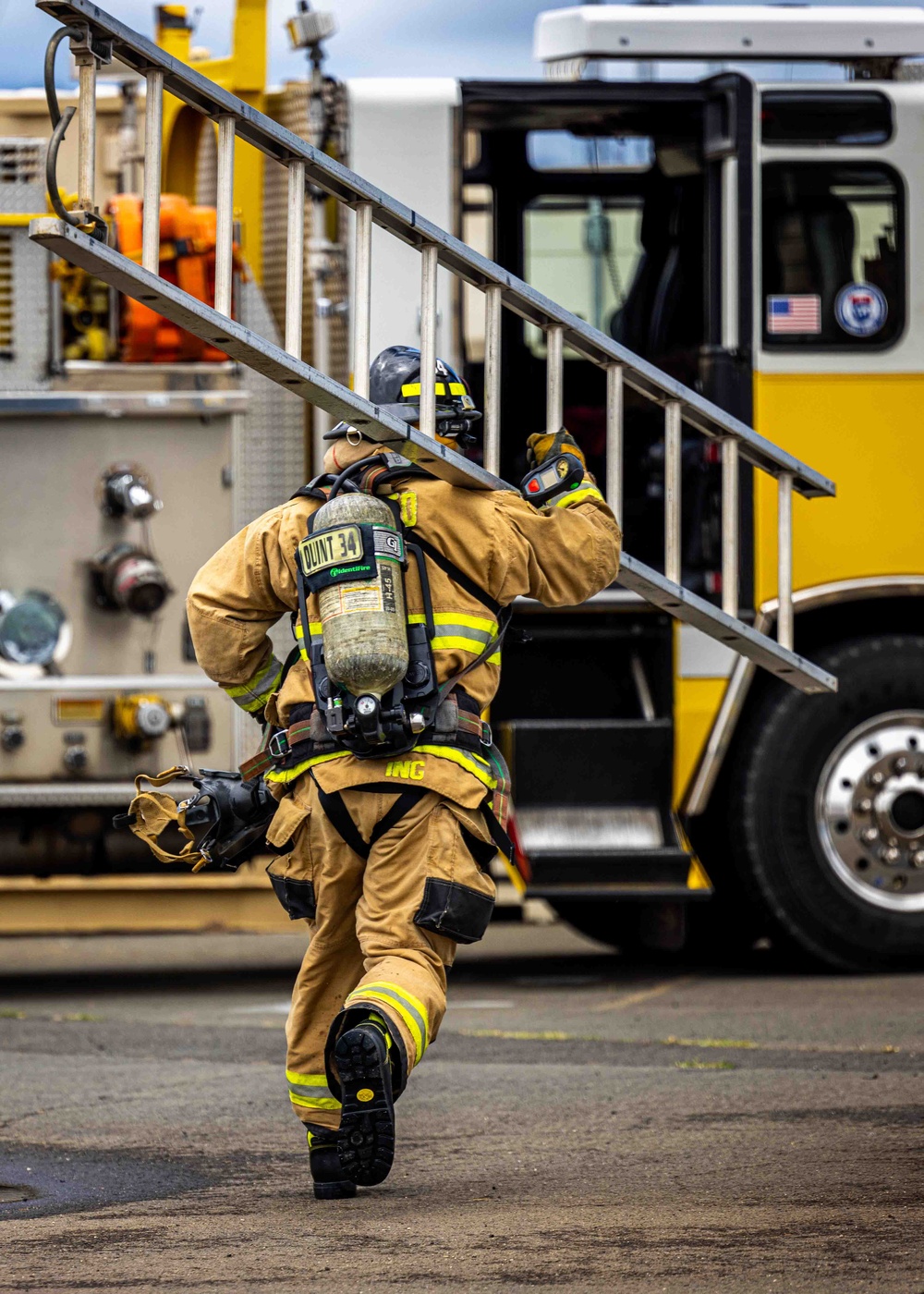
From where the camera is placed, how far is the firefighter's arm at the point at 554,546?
4.30 m

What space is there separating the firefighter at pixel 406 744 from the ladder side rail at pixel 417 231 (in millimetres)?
301

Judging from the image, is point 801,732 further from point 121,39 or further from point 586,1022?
point 121,39

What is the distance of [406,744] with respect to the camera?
13.7ft

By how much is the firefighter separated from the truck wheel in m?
3.11

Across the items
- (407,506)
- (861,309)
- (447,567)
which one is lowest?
(447,567)

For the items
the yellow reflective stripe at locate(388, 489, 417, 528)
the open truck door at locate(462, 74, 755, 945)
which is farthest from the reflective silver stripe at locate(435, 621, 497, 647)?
the open truck door at locate(462, 74, 755, 945)

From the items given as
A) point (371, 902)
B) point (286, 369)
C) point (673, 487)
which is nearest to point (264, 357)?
point (286, 369)

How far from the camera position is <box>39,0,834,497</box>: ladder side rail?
4270 millimetres

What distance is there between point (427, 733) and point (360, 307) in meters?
0.96

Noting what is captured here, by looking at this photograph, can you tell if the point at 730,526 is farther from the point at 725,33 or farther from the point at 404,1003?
the point at 725,33

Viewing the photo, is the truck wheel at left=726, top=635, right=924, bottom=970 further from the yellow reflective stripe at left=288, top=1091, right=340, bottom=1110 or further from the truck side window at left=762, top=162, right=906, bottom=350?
the yellow reflective stripe at left=288, top=1091, right=340, bottom=1110

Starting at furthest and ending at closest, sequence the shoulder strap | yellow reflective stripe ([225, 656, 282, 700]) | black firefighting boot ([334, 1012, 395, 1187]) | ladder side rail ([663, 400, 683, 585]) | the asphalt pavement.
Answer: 1. ladder side rail ([663, 400, 683, 585])
2. yellow reflective stripe ([225, 656, 282, 700])
3. the shoulder strap
4. black firefighting boot ([334, 1012, 395, 1187])
5. the asphalt pavement

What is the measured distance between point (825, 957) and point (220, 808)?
3.53 meters

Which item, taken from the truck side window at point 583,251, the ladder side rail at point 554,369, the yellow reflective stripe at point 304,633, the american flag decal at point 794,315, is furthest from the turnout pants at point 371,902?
the truck side window at point 583,251
